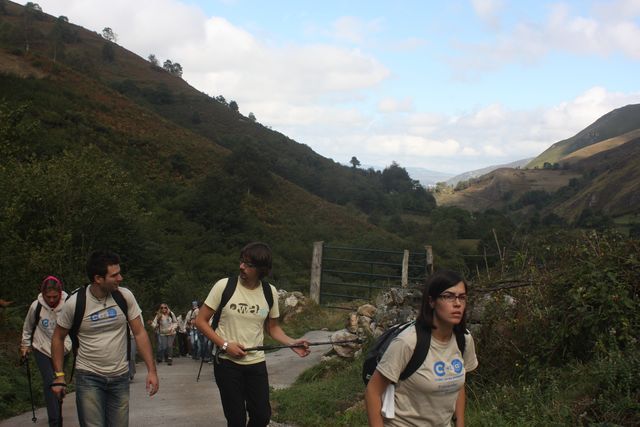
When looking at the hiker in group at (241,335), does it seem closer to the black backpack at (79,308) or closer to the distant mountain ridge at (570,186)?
the black backpack at (79,308)

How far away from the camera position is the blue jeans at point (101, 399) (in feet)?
14.1

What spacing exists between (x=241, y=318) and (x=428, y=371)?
1.88 meters

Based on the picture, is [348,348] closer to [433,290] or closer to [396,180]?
[433,290]

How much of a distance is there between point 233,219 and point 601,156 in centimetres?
15678

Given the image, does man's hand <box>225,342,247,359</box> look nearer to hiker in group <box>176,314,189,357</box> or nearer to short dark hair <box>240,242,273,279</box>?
short dark hair <box>240,242,273,279</box>

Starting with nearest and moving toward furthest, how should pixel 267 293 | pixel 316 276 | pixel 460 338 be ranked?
pixel 460 338, pixel 267 293, pixel 316 276

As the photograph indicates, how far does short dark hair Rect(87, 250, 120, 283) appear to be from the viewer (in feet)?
14.3

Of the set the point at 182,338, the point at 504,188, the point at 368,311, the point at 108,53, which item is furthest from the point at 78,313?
the point at 504,188

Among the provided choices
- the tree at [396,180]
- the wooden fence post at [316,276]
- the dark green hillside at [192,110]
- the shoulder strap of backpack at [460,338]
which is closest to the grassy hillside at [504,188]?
the tree at [396,180]

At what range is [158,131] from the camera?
2053 inches

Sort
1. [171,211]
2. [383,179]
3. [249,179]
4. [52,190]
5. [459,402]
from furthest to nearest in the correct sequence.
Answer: [383,179], [249,179], [171,211], [52,190], [459,402]

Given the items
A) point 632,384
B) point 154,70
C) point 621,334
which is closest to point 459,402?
point 632,384

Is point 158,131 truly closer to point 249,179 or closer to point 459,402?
point 249,179

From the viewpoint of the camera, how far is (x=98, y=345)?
173 inches
